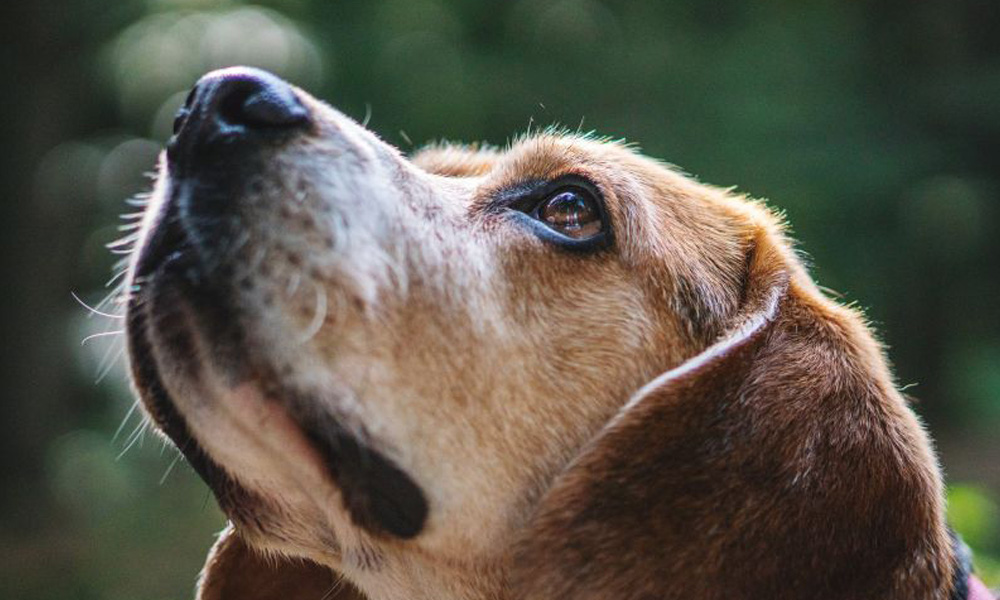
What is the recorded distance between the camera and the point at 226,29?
1165 cm

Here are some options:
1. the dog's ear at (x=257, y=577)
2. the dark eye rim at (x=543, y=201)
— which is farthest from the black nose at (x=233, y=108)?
the dog's ear at (x=257, y=577)

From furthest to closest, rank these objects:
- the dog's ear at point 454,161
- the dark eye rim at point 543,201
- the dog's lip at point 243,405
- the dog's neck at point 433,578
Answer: the dog's ear at point 454,161, the dark eye rim at point 543,201, the dog's neck at point 433,578, the dog's lip at point 243,405

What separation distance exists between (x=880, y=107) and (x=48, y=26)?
889cm

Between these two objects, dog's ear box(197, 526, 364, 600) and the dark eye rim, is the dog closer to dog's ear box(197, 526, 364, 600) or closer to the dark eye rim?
the dark eye rim

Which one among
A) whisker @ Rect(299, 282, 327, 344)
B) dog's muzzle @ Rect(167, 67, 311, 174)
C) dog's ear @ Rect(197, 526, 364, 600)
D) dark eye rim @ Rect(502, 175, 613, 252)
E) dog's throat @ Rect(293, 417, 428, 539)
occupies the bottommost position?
dog's ear @ Rect(197, 526, 364, 600)

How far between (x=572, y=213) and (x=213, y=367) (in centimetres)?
118

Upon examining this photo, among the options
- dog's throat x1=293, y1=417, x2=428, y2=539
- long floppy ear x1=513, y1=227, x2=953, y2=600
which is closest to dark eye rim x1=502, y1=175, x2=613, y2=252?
long floppy ear x1=513, y1=227, x2=953, y2=600

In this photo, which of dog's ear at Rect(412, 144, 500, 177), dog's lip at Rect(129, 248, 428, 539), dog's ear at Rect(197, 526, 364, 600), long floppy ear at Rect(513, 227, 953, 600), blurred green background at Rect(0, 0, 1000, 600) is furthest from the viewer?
blurred green background at Rect(0, 0, 1000, 600)

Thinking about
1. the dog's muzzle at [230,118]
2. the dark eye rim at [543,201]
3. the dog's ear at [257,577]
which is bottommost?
the dog's ear at [257,577]

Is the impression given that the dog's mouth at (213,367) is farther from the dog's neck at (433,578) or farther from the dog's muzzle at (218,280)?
the dog's neck at (433,578)

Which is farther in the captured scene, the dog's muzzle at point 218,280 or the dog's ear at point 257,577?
the dog's ear at point 257,577

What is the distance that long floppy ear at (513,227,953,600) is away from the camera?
2.71 meters

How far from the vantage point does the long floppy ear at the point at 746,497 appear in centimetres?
271

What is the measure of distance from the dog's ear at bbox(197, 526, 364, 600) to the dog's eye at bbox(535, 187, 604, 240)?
1.35m
